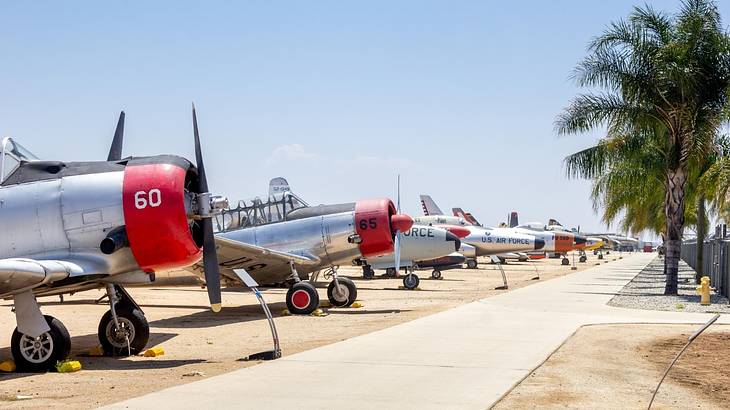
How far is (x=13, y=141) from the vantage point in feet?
40.8

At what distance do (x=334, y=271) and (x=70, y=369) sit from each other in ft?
36.5

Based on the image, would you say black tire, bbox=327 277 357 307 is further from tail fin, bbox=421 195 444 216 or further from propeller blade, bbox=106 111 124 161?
tail fin, bbox=421 195 444 216

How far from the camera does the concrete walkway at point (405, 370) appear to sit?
8.66 meters

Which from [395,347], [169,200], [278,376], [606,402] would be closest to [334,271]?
[395,347]

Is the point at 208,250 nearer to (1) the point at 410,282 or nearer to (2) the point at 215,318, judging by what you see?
(2) the point at 215,318

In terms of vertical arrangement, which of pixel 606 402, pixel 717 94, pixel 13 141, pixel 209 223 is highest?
pixel 717 94

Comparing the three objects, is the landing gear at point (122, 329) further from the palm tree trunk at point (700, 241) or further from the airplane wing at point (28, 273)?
→ the palm tree trunk at point (700, 241)

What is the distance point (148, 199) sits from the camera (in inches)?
462

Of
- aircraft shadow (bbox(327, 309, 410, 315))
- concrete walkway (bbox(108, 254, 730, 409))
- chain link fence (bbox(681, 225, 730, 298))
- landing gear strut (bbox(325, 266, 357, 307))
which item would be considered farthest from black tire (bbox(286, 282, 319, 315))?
chain link fence (bbox(681, 225, 730, 298))

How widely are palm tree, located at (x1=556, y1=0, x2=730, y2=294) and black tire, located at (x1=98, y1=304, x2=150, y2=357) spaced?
17657 mm

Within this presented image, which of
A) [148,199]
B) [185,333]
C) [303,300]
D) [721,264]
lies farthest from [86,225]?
[721,264]

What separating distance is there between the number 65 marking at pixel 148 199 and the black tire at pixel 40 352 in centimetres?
190

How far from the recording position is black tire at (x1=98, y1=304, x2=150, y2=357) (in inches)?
509

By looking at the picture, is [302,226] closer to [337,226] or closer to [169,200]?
[337,226]
